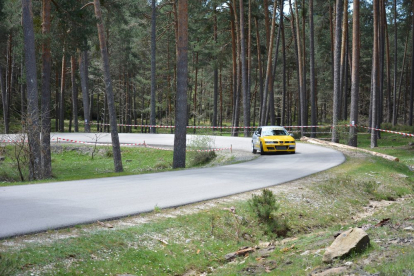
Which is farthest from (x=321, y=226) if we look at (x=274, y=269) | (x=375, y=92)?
(x=375, y=92)

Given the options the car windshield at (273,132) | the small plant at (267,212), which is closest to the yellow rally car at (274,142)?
the car windshield at (273,132)

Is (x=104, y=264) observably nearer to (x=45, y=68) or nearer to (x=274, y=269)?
(x=274, y=269)

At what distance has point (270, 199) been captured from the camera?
30.3ft

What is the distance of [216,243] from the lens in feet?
25.4

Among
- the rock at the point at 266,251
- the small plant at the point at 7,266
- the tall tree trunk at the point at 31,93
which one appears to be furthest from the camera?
the tall tree trunk at the point at 31,93

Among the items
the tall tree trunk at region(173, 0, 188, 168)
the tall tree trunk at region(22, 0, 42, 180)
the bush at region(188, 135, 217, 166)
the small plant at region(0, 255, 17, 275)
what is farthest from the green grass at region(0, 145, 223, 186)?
the small plant at region(0, 255, 17, 275)

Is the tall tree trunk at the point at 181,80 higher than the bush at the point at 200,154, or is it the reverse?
the tall tree trunk at the point at 181,80

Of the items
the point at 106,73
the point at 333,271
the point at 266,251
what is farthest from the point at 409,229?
the point at 106,73

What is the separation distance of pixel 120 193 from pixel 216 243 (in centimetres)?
364

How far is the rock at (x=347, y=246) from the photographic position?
5949 millimetres

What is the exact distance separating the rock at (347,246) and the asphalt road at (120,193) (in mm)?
4032

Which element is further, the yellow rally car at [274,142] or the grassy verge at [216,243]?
the yellow rally car at [274,142]

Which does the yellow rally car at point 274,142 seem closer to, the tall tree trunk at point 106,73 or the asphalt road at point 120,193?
the asphalt road at point 120,193

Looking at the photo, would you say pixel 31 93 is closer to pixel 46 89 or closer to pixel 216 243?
pixel 46 89
